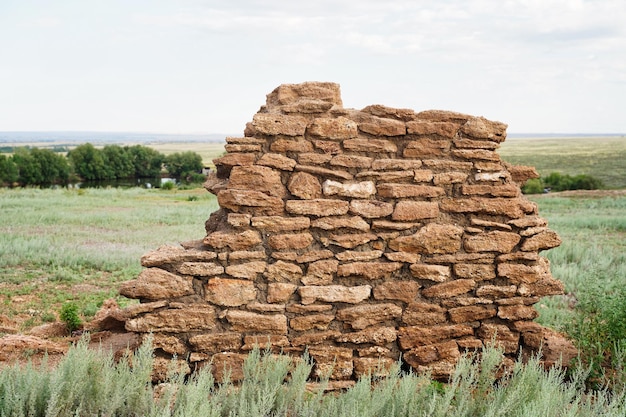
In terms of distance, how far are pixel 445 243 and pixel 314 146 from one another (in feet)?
5.13

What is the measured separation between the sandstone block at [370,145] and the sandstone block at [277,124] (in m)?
0.46

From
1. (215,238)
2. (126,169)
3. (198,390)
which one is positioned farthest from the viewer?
(126,169)

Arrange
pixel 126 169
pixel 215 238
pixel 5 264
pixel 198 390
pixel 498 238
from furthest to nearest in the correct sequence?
pixel 126 169 < pixel 5 264 < pixel 498 238 < pixel 215 238 < pixel 198 390

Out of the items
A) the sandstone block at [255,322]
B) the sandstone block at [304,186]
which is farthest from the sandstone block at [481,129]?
the sandstone block at [255,322]

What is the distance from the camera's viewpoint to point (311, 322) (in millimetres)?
5148

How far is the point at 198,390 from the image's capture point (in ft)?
11.9

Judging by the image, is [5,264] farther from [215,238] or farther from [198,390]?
[198,390]

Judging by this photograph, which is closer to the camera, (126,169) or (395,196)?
(395,196)

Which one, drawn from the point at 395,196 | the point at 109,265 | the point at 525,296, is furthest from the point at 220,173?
the point at 109,265

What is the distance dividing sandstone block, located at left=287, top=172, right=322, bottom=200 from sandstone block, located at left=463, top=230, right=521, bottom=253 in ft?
5.07

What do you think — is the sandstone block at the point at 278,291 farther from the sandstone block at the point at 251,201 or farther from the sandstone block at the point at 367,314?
the sandstone block at the point at 251,201

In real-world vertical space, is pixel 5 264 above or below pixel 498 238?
below

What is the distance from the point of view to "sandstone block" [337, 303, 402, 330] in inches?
204

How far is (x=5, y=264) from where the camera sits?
1097 centimetres
